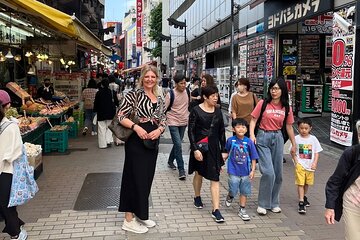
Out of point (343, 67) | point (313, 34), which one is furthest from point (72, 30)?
point (313, 34)

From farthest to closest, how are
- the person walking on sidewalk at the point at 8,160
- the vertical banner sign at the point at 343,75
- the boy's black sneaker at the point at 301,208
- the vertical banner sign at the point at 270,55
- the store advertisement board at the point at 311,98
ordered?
1. the vertical banner sign at the point at 270,55
2. the store advertisement board at the point at 311,98
3. the vertical banner sign at the point at 343,75
4. the boy's black sneaker at the point at 301,208
5. the person walking on sidewalk at the point at 8,160

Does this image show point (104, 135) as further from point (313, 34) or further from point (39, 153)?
point (313, 34)

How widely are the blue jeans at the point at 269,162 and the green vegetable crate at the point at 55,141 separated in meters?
5.40

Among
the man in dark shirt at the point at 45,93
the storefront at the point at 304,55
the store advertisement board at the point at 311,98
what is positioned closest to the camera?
the man in dark shirt at the point at 45,93

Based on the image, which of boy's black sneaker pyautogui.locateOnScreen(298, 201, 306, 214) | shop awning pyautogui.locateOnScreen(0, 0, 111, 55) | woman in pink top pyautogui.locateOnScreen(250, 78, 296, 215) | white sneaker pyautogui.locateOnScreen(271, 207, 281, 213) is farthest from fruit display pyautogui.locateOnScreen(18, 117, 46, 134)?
boy's black sneaker pyautogui.locateOnScreen(298, 201, 306, 214)

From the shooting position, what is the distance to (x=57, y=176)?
7328 mm

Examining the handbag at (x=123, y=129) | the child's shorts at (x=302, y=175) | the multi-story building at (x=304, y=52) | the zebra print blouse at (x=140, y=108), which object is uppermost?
the multi-story building at (x=304, y=52)

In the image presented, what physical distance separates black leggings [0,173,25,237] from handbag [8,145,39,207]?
0.16 ft

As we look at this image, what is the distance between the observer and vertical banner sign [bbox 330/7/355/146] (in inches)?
356

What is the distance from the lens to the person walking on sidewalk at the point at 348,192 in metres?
2.97

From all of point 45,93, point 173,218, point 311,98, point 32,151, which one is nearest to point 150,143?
point 173,218

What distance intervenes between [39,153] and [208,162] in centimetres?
324

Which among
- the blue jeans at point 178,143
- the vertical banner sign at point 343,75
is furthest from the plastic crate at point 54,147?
the vertical banner sign at point 343,75

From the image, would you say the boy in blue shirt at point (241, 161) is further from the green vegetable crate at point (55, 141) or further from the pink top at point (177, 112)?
the green vegetable crate at point (55, 141)
